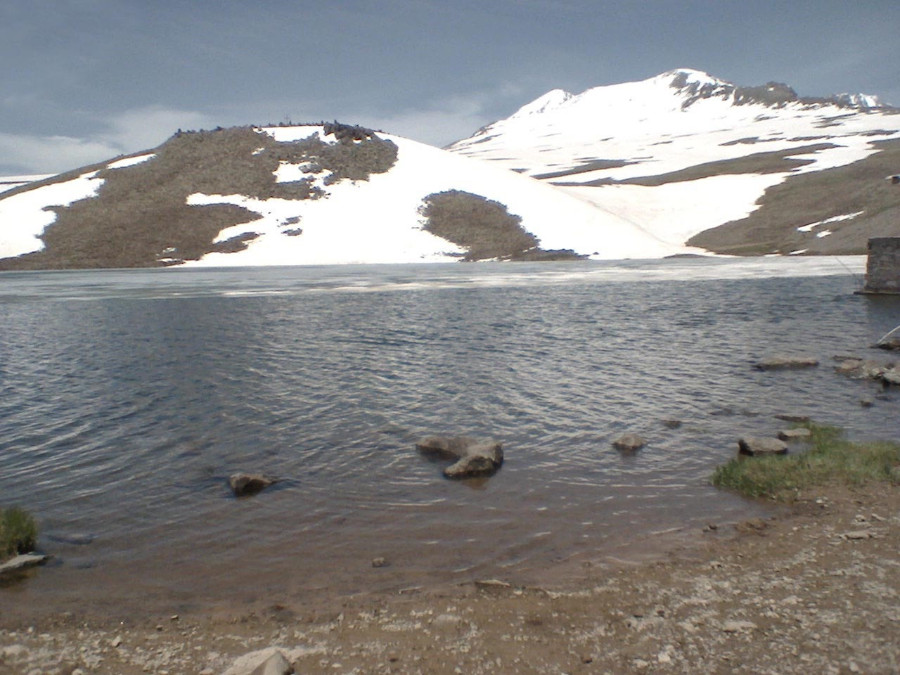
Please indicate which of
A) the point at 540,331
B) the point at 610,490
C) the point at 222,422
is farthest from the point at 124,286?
the point at 610,490

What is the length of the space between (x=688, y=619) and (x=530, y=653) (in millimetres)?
1324

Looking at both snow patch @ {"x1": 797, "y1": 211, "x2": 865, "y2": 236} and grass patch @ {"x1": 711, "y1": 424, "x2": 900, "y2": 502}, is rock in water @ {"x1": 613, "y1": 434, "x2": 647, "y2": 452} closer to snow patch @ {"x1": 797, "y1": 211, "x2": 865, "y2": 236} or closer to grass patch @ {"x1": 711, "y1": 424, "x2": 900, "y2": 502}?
grass patch @ {"x1": 711, "y1": 424, "x2": 900, "y2": 502}

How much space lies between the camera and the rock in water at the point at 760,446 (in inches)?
405

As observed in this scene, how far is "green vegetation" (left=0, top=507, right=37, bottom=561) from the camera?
7.62 metres

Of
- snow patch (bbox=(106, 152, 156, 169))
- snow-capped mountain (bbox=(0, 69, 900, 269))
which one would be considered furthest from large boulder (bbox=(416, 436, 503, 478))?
snow patch (bbox=(106, 152, 156, 169))

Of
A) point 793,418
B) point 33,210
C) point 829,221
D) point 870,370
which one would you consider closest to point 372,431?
point 793,418

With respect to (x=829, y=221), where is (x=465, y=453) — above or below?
below

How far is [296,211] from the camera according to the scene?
265ft

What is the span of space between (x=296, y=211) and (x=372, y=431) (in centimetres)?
7170

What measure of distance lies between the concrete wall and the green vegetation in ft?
101

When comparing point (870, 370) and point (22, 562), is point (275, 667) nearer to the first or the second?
point (22, 562)

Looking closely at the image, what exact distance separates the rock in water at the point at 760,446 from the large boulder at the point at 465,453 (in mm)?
3382

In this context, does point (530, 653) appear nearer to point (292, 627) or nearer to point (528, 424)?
point (292, 627)

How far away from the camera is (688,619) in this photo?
5.81 metres
